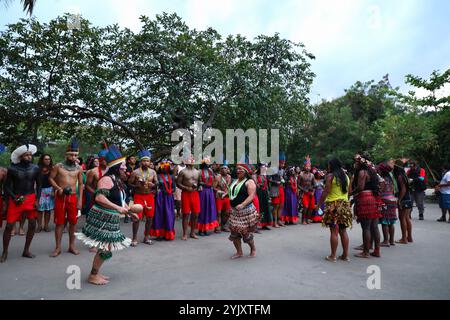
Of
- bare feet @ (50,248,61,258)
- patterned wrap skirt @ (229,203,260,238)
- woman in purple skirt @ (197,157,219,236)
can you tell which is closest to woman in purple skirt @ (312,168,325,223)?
woman in purple skirt @ (197,157,219,236)

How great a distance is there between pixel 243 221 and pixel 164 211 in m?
2.41

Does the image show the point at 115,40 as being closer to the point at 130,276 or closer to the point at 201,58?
the point at 201,58

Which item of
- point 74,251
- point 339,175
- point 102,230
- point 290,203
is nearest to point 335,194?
point 339,175

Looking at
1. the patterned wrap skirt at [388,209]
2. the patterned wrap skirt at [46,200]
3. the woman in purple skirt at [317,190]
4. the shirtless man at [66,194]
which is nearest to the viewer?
the shirtless man at [66,194]

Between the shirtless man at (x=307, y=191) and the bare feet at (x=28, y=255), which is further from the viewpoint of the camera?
the shirtless man at (x=307, y=191)

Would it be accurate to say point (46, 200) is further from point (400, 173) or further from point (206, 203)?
point (400, 173)

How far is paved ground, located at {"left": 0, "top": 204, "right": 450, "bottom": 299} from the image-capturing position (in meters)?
4.12

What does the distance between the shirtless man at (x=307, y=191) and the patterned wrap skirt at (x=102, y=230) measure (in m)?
7.07

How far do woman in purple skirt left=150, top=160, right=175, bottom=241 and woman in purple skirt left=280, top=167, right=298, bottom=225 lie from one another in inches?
156

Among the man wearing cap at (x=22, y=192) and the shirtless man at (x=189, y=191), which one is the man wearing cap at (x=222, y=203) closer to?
the shirtless man at (x=189, y=191)

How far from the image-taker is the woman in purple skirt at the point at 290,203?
10.2 m

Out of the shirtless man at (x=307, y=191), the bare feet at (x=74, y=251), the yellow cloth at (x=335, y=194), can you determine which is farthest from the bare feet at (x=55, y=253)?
the shirtless man at (x=307, y=191)

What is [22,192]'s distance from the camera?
5770mm
